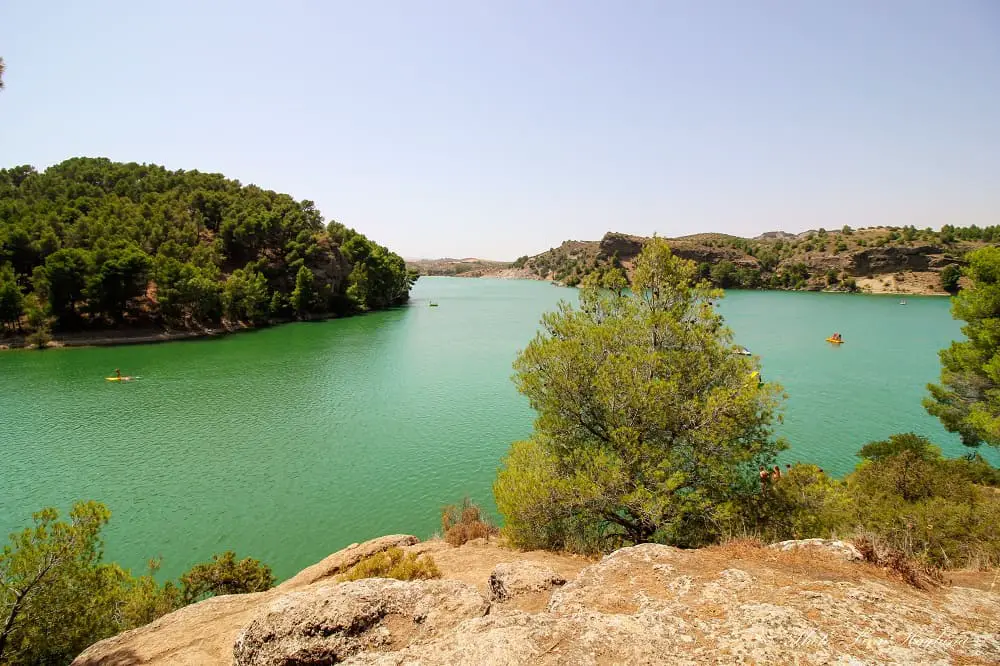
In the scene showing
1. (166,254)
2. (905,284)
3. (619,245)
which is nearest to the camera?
(166,254)

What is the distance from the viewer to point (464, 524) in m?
17.2

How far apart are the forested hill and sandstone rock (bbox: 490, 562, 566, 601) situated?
65198mm

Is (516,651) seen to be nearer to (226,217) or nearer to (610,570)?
(610,570)

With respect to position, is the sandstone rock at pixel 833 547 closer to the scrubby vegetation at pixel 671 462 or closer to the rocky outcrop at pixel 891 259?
the scrubby vegetation at pixel 671 462

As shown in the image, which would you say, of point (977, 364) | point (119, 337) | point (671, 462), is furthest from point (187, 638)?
point (119, 337)

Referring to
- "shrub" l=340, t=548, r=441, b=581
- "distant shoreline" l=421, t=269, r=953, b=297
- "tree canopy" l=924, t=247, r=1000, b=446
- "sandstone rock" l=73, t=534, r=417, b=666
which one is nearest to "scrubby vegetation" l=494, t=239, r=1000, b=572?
"shrub" l=340, t=548, r=441, b=581

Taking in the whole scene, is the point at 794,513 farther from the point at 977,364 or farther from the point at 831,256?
the point at 831,256

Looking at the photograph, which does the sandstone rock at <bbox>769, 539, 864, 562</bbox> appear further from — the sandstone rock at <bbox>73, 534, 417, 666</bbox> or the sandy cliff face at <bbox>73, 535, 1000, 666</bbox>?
the sandstone rock at <bbox>73, 534, 417, 666</bbox>

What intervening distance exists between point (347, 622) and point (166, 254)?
7703 centimetres

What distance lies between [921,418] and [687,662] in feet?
124

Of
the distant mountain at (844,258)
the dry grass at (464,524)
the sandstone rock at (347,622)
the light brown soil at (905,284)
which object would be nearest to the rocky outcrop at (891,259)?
the distant mountain at (844,258)

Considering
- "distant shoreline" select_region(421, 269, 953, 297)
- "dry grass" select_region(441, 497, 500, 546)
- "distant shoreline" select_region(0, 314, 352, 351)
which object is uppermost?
"distant shoreline" select_region(421, 269, 953, 297)

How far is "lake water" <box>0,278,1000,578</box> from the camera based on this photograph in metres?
19.8

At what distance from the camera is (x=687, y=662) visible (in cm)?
492
